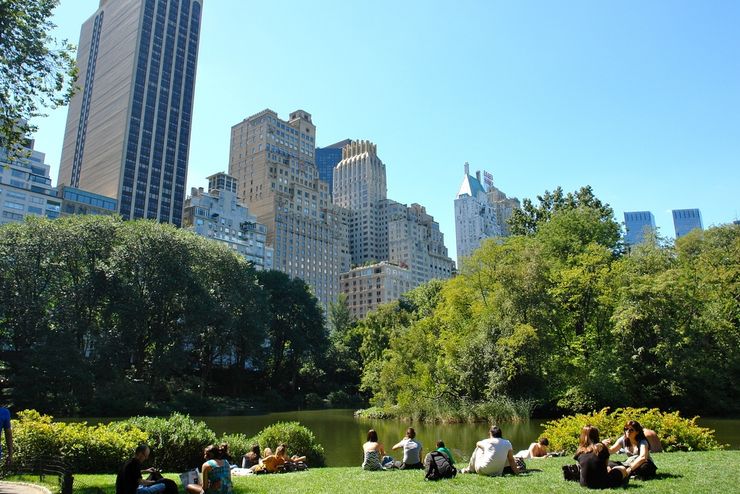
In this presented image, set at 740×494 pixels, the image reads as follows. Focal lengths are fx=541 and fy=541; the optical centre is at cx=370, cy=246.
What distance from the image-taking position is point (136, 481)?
8.62 meters

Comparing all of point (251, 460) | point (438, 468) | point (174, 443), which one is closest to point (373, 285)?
point (174, 443)

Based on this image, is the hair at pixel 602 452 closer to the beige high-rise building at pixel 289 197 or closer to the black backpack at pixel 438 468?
the black backpack at pixel 438 468

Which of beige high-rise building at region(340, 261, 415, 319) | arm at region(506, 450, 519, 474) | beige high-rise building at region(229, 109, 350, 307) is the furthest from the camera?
beige high-rise building at region(340, 261, 415, 319)

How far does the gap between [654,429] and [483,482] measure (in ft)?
25.8

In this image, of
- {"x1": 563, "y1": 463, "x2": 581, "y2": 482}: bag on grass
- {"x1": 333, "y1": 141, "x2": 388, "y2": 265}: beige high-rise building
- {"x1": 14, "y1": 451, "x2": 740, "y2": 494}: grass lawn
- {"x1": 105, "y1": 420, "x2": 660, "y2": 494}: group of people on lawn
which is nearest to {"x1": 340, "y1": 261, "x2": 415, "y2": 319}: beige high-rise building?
{"x1": 333, "y1": 141, "x2": 388, "y2": 265}: beige high-rise building

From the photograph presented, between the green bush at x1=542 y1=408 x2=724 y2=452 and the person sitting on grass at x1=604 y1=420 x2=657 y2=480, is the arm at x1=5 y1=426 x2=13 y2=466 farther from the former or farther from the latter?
the green bush at x1=542 y1=408 x2=724 y2=452

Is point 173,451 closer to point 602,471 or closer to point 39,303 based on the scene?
point 602,471

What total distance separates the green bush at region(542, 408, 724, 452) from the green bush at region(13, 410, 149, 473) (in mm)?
12377

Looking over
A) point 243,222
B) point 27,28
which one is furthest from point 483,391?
point 243,222

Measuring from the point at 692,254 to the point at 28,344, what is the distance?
54.5 meters

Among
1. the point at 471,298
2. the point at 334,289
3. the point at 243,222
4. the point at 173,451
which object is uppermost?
the point at 243,222

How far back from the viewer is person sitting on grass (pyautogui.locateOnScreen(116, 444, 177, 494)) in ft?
28.0

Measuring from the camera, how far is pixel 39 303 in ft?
137

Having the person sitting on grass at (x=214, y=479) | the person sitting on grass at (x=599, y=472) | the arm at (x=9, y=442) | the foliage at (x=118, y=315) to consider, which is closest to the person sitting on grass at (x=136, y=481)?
the person sitting on grass at (x=214, y=479)
